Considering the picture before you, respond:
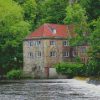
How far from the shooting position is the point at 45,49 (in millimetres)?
95562

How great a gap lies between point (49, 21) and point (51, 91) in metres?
47.1

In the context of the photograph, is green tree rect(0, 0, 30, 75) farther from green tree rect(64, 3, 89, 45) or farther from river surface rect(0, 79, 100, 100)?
river surface rect(0, 79, 100, 100)

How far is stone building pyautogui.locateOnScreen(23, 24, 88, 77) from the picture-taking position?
95400mm

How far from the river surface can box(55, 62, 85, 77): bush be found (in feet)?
28.7

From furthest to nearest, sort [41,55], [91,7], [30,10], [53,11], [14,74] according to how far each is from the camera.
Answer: [30,10] < [53,11] < [91,7] < [41,55] < [14,74]

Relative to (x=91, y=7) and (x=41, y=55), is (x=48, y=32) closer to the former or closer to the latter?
(x=41, y=55)

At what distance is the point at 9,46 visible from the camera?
98.6 m

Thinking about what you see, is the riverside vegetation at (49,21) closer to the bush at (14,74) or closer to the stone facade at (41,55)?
the bush at (14,74)

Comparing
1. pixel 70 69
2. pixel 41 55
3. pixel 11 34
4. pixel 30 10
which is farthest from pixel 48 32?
pixel 30 10

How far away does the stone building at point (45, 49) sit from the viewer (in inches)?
3756

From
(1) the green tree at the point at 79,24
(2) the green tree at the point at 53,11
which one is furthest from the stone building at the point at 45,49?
(2) the green tree at the point at 53,11

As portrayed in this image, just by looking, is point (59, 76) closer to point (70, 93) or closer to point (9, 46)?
point (9, 46)

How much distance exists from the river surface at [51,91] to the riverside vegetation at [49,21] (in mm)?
9477

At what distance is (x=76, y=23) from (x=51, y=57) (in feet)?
23.2
